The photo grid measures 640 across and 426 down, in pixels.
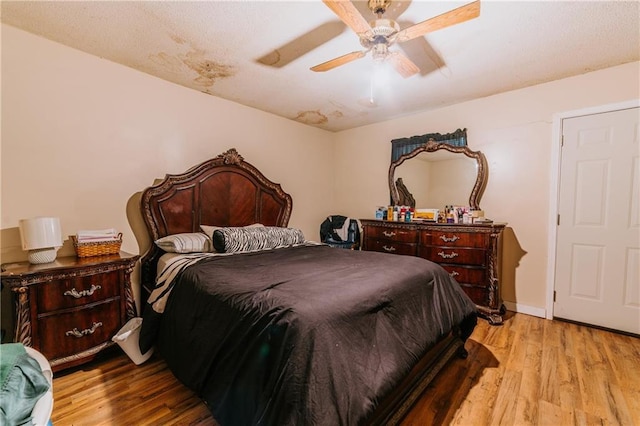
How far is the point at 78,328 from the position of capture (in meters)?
1.95

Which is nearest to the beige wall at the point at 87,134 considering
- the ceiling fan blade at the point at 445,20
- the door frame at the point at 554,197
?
the ceiling fan blade at the point at 445,20

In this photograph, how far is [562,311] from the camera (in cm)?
288

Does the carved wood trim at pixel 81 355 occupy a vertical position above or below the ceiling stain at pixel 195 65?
below

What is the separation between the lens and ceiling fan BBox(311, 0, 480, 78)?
1.41m

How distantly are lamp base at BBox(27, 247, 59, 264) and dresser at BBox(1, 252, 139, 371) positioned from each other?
0.13 feet

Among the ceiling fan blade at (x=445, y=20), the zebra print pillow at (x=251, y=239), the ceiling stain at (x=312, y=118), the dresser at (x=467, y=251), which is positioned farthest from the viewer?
the ceiling stain at (x=312, y=118)

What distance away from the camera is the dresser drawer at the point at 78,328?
1.83m

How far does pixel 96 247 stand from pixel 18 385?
1584 millimetres

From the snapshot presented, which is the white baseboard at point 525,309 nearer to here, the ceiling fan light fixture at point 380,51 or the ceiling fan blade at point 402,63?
the ceiling fan blade at point 402,63

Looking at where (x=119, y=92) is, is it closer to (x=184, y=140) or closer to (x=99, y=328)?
(x=184, y=140)

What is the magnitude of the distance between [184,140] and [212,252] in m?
1.26

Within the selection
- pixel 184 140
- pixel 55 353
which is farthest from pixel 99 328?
pixel 184 140

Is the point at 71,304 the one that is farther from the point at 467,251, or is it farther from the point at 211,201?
the point at 467,251

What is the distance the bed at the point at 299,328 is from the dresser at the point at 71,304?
28 cm
